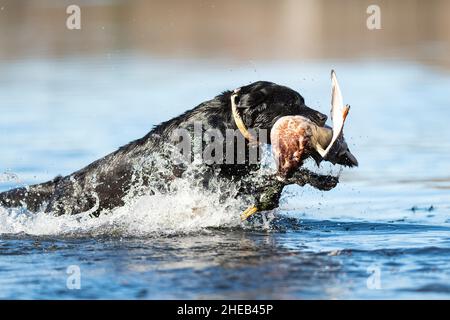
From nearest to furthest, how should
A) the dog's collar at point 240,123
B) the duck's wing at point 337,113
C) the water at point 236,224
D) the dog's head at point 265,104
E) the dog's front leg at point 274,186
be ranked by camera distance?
1. the water at point 236,224
2. the duck's wing at point 337,113
3. the dog's front leg at point 274,186
4. the dog's collar at point 240,123
5. the dog's head at point 265,104

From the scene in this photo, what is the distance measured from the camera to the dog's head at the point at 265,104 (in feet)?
26.2

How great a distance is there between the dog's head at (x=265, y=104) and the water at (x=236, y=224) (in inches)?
29.8

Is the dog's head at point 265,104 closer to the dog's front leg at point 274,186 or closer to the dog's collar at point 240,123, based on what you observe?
the dog's collar at point 240,123

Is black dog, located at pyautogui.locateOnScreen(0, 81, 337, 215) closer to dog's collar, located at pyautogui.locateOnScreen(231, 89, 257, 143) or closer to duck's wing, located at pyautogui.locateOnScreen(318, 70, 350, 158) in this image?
dog's collar, located at pyautogui.locateOnScreen(231, 89, 257, 143)

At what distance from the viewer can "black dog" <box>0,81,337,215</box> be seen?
315 inches

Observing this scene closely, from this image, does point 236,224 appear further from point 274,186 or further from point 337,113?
point 337,113

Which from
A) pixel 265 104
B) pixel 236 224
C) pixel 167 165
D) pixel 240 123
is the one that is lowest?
pixel 236 224

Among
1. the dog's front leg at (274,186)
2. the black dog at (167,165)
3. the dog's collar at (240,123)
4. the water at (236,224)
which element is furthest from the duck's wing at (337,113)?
the dog's collar at (240,123)

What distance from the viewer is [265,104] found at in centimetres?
802

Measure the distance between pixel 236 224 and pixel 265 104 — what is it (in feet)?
3.49

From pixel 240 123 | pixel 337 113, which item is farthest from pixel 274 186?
pixel 337 113

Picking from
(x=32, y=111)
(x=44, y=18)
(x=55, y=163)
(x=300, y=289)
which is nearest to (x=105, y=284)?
(x=300, y=289)

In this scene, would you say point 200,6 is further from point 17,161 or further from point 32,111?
point 17,161

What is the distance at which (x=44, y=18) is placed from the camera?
2450 cm
